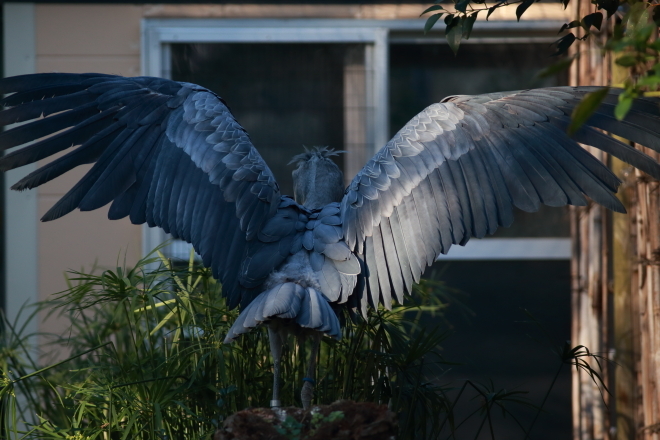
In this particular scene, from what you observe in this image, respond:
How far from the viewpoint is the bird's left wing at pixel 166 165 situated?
7.68 feet

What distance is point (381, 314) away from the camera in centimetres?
273

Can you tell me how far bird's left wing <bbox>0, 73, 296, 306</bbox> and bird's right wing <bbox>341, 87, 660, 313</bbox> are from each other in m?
0.30

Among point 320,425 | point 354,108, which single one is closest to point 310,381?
point 320,425

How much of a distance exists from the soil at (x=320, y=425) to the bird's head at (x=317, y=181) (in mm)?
956

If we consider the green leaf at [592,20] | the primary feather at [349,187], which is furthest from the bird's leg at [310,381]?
the green leaf at [592,20]

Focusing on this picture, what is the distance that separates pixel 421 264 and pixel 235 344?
809 mm

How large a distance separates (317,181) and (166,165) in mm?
557

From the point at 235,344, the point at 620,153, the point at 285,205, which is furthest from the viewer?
the point at 235,344

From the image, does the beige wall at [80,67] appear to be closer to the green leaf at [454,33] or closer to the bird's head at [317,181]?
the bird's head at [317,181]

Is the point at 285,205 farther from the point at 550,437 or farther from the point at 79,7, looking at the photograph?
the point at 550,437

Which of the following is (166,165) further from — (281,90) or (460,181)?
(281,90)

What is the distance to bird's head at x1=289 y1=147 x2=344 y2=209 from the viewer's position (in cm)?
262

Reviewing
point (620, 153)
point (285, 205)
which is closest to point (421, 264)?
point (285, 205)

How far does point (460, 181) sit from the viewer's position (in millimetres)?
2289
